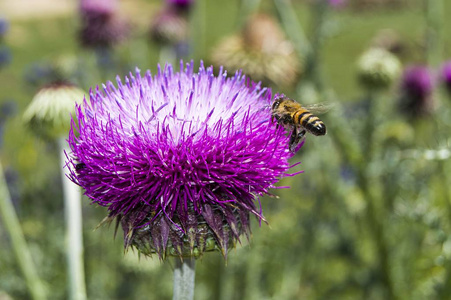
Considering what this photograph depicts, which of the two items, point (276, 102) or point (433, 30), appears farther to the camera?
point (433, 30)

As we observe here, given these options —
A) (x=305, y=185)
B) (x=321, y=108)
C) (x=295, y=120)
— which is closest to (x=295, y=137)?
(x=295, y=120)

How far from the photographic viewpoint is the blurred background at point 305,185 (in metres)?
4.62

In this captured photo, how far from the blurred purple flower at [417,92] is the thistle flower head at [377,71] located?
1.09 meters

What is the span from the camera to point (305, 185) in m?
8.12

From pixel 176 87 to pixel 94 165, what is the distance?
1.72 ft

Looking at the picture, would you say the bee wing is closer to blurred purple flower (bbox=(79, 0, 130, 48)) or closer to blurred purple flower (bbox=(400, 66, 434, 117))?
blurred purple flower (bbox=(400, 66, 434, 117))

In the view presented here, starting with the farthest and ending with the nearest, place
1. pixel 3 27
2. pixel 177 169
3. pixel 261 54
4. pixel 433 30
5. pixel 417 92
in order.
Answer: pixel 417 92, pixel 433 30, pixel 261 54, pixel 3 27, pixel 177 169

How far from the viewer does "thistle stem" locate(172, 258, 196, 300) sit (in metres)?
2.06

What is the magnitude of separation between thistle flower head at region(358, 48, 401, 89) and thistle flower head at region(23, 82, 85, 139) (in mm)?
3414

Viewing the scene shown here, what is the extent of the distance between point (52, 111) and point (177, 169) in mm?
1680

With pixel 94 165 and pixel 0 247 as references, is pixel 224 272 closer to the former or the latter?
pixel 94 165

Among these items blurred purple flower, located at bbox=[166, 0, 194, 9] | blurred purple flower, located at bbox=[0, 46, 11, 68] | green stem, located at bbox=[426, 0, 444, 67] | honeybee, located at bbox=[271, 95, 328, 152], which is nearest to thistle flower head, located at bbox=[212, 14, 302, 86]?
green stem, located at bbox=[426, 0, 444, 67]

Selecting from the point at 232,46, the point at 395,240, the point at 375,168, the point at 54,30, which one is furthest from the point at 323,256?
the point at 54,30

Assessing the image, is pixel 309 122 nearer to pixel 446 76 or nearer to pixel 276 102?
pixel 276 102
